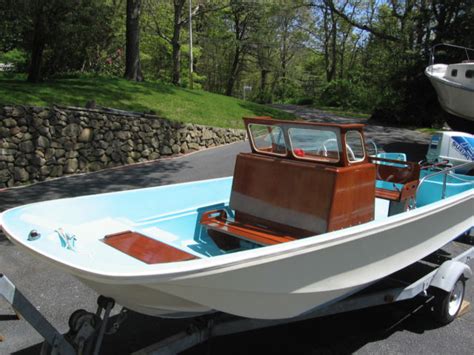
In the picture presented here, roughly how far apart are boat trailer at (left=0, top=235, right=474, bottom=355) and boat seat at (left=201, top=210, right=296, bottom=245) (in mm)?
592

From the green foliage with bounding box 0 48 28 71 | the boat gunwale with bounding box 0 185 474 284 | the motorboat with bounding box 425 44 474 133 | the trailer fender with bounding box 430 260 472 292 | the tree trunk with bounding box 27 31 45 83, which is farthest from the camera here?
the green foliage with bounding box 0 48 28 71

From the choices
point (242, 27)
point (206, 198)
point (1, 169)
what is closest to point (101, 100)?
point (1, 169)

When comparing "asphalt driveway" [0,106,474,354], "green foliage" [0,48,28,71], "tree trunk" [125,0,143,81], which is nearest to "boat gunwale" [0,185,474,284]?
"asphalt driveway" [0,106,474,354]

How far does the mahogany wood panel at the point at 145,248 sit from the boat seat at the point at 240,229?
640 mm

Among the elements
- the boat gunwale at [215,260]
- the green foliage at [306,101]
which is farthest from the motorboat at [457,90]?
the green foliage at [306,101]

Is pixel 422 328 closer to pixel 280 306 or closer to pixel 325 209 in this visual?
pixel 325 209

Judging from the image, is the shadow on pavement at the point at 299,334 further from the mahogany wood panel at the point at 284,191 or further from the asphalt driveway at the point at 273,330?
the mahogany wood panel at the point at 284,191

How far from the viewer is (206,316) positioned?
3.05 meters

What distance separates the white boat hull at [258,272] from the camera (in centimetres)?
226

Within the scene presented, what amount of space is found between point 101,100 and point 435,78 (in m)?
9.76

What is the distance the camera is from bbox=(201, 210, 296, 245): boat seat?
3467mm

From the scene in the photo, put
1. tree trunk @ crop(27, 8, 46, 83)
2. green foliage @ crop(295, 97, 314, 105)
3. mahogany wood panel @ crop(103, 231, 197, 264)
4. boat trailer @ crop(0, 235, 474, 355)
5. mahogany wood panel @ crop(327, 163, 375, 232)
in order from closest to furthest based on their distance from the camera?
boat trailer @ crop(0, 235, 474, 355) < mahogany wood panel @ crop(103, 231, 197, 264) < mahogany wood panel @ crop(327, 163, 375, 232) < tree trunk @ crop(27, 8, 46, 83) < green foliage @ crop(295, 97, 314, 105)

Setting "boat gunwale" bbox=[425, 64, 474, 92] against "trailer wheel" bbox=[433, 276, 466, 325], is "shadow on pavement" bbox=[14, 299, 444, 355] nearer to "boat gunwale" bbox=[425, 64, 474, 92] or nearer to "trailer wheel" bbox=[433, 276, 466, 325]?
"trailer wheel" bbox=[433, 276, 466, 325]

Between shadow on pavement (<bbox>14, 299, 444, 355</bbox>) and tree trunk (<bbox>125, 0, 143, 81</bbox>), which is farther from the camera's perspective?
tree trunk (<bbox>125, 0, 143, 81</bbox>)
